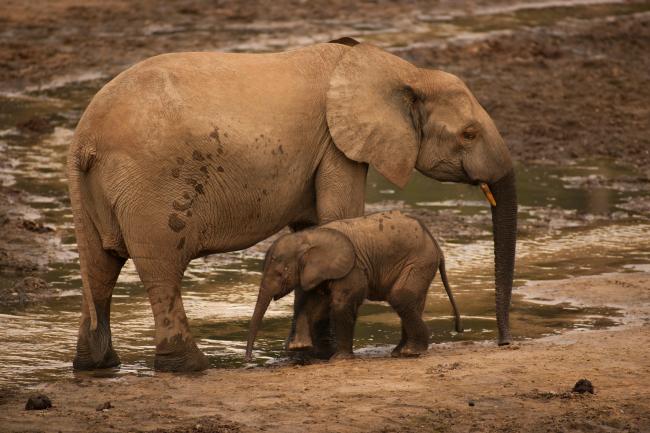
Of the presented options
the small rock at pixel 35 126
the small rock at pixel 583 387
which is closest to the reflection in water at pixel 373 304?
the small rock at pixel 35 126

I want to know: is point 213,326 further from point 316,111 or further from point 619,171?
point 619,171

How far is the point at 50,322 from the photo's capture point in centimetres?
1110

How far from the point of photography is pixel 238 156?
31.4ft

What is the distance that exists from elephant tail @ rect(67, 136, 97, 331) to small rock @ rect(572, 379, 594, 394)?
2.94 meters

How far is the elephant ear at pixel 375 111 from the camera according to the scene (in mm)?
9961

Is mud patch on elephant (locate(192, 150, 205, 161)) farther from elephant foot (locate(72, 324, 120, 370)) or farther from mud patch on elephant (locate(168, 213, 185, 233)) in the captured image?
elephant foot (locate(72, 324, 120, 370))

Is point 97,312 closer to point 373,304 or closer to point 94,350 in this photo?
point 94,350

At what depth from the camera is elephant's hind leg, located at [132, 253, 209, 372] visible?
9.49 m

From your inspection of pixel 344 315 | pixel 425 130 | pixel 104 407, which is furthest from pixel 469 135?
pixel 104 407

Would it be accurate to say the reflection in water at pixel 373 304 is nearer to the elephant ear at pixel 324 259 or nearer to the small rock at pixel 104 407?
the elephant ear at pixel 324 259

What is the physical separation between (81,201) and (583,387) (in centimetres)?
326

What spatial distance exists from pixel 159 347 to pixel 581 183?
827cm

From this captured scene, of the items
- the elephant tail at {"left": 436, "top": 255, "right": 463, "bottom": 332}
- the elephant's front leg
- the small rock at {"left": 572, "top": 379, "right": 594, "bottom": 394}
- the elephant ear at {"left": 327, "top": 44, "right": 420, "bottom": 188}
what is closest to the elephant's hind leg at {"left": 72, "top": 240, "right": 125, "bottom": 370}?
the elephant's front leg

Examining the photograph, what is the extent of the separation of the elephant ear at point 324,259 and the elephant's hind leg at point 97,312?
1.24 metres
